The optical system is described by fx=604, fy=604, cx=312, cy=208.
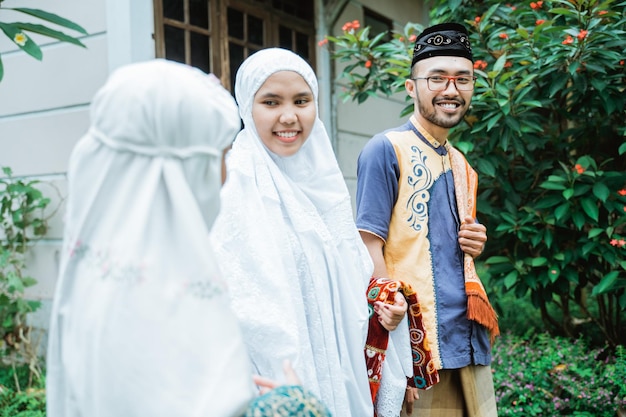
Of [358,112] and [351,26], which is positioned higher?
[351,26]

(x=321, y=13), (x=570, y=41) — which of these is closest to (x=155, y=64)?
(x=570, y=41)

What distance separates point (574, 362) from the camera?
11.4 ft

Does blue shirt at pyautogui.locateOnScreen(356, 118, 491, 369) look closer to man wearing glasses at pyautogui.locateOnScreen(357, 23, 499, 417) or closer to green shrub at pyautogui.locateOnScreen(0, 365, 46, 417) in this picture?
man wearing glasses at pyautogui.locateOnScreen(357, 23, 499, 417)

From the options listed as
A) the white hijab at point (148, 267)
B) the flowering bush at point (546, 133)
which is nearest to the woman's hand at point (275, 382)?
the white hijab at point (148, 267)

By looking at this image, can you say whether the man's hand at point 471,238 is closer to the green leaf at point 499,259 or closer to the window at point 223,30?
the green leaf at point 499,259

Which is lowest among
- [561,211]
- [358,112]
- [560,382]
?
[560,382]

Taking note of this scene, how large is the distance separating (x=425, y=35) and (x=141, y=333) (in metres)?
1.73

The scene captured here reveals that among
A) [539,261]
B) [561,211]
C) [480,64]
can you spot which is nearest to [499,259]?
[539,261]

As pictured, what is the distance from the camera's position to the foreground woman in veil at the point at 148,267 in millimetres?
1029

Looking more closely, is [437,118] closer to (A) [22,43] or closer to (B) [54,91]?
(A) [22,43]

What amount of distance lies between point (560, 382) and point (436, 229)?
1.67 m

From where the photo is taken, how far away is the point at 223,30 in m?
4.32

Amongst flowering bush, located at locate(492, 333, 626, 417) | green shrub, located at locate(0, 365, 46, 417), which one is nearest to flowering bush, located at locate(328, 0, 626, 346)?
flowering bush, located at locate(492, 333, 626, 417)

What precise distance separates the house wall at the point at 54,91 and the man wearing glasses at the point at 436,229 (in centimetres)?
212
